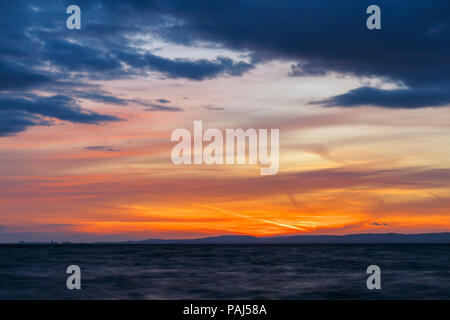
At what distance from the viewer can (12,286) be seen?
3316 cm

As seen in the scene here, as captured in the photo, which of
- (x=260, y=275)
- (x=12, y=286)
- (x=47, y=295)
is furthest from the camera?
(x=260, y=275)

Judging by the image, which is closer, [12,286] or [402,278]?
[12,286]

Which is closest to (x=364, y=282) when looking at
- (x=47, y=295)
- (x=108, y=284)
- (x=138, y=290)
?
(x=138, y=290)

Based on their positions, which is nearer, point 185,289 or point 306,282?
point 185,289

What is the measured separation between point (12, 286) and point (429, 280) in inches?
1258

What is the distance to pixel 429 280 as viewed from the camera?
123ft

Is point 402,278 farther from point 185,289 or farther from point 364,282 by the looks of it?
point 185,289
